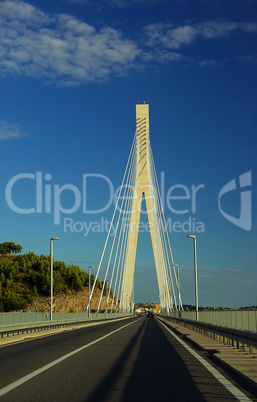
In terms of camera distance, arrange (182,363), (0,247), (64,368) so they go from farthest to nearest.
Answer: (0,247), (182,363), (64,368)

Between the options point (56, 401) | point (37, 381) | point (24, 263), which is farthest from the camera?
point (24, 263)

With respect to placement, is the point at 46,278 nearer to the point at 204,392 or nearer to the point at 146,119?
the point at 146,119

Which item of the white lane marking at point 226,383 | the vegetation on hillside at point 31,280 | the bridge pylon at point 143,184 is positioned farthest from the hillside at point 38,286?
the white lane marking at point 226,383

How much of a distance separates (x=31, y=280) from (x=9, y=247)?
33.5m

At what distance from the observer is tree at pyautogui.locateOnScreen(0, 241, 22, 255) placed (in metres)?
134

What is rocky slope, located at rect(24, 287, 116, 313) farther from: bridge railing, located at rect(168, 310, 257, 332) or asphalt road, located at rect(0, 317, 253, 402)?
asphalt road, located at rect(0, 317, 253, 402)

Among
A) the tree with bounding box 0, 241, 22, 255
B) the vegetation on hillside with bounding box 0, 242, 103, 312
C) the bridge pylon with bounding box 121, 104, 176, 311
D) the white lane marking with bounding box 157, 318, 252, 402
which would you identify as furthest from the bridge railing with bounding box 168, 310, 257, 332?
the tree with bounding box 0, 241, 22, 255

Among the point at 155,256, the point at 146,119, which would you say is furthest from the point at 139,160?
the point at 155,256

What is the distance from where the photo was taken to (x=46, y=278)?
334 feet

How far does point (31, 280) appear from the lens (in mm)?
103500

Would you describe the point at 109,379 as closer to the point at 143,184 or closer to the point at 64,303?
the point at 143,184

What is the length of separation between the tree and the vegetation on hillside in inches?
477

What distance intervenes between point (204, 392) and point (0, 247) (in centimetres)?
13010

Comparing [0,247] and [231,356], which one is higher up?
[0,247]
